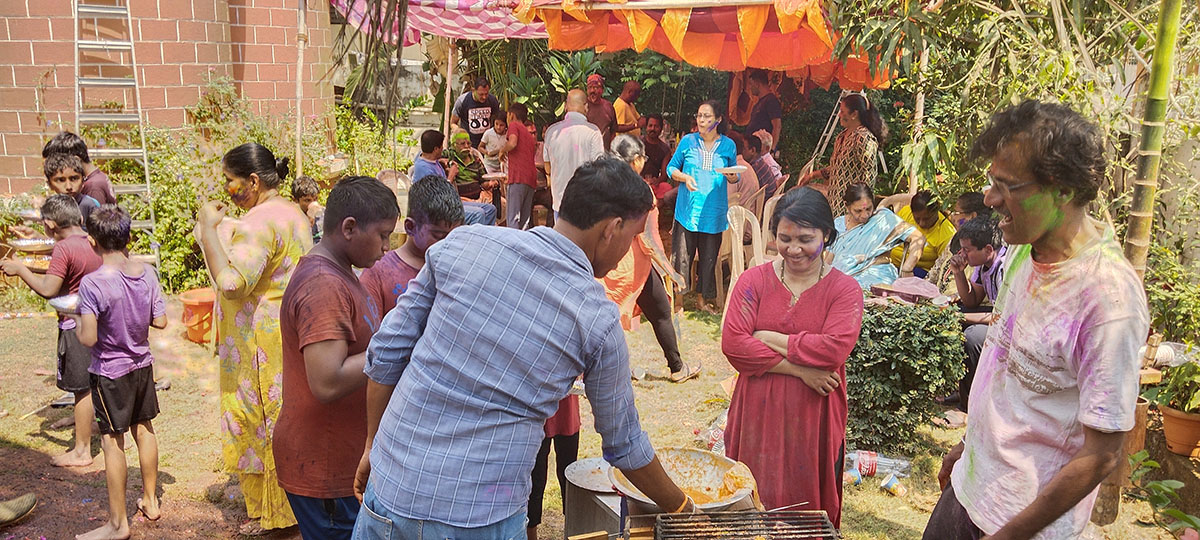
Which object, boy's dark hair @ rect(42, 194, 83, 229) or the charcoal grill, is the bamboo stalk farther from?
boy's dark hair @ rect(42, 194, 83, 229)

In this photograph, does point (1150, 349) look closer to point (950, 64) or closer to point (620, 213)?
point (950, 64)

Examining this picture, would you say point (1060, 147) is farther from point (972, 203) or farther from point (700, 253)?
point (700, 253)

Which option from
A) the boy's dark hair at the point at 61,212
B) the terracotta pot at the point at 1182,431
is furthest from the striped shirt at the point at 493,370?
the terracotta pot at the point at 1182,431

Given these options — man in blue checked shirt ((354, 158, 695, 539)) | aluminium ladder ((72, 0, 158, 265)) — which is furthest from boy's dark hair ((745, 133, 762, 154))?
man in blue checked shirt ((354, 158, 695, 539))

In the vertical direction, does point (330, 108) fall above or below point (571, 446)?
above

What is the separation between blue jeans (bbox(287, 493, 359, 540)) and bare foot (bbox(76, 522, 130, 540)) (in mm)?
1668

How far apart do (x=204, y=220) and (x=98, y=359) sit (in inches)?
36.3

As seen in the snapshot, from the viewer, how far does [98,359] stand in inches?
163

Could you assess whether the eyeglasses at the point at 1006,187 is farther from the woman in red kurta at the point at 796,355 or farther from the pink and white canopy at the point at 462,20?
the pink and white canopy at the point at 462,20

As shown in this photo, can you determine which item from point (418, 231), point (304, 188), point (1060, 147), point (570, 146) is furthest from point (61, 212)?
point (1060, 147)

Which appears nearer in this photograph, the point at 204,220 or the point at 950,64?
the point at 204,220

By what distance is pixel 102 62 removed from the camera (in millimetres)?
8359

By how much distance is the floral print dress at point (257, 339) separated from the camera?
3.86 m

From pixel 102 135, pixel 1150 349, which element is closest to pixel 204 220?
pixel 1150 349
